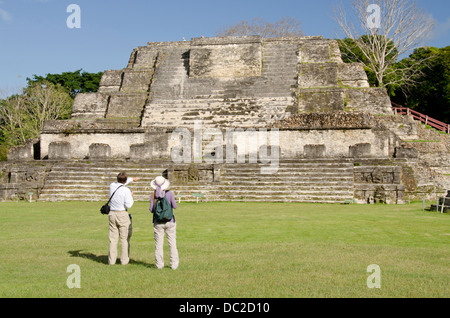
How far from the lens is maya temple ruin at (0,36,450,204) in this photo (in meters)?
15.2

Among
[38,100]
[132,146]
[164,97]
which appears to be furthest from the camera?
[38,100]

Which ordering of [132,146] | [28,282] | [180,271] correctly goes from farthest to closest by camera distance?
[132,146] → [180,271] → [28,282]

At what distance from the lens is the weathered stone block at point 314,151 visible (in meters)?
16.5

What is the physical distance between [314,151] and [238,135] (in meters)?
3.26

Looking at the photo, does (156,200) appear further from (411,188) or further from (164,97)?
(164,97)

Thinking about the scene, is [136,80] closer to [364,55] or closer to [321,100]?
[321,100]

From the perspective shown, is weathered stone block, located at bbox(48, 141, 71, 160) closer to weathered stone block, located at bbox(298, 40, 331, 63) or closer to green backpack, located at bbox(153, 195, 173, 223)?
weathered stone block, located at bbox(298, 40, 331, 63)

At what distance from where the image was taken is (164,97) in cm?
2164

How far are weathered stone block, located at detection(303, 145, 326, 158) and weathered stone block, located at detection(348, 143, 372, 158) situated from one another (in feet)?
3.11

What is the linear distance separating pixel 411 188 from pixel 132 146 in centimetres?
919

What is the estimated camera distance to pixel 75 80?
139 feet

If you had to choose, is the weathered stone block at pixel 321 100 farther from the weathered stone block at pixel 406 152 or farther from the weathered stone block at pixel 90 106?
the weathered stone block at pixel 90 106

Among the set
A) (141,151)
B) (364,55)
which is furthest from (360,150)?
(364,55)
